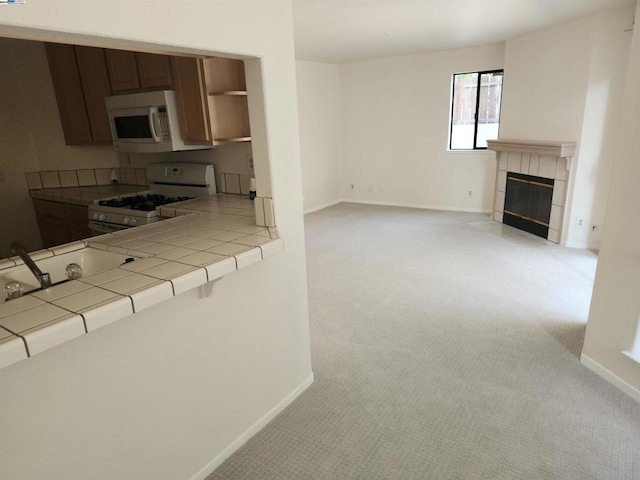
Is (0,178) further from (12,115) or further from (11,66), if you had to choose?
(11,66)

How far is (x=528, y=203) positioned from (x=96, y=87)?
5.05m

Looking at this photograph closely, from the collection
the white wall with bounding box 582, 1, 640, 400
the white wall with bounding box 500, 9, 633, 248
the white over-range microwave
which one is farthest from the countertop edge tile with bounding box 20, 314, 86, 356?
the white wall with bounding box 500, 9, 633, 248

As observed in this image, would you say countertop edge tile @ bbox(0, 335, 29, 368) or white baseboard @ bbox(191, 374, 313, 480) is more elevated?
countertop edge tile @ bbox(0, 335, 29, 368)

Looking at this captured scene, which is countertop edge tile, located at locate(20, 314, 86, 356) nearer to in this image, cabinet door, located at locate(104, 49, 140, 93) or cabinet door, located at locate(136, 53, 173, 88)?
cabinet door, located at locate(136, 53, 173, 88)

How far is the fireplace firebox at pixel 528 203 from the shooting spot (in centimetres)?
490

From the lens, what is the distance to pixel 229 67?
2723 millimetres

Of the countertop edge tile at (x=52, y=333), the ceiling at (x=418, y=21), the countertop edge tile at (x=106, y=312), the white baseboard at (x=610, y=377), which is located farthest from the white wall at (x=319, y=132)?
the countertop edge tile at (x=52, y=333)

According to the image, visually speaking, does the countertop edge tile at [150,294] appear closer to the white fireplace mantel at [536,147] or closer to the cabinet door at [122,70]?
the cabinet door at [122,70]

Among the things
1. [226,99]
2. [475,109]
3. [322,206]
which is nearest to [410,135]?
[475,109]

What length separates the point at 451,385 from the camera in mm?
2348

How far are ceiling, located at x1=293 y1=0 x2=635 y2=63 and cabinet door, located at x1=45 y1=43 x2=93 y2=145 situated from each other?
6.64 ft

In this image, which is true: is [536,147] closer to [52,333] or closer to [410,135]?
[410,135]

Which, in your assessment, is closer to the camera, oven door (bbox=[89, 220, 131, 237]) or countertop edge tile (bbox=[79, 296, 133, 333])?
countertop edge tile (bbox=[79, 296, 133, 333])

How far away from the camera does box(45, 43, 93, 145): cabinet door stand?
346 cm
